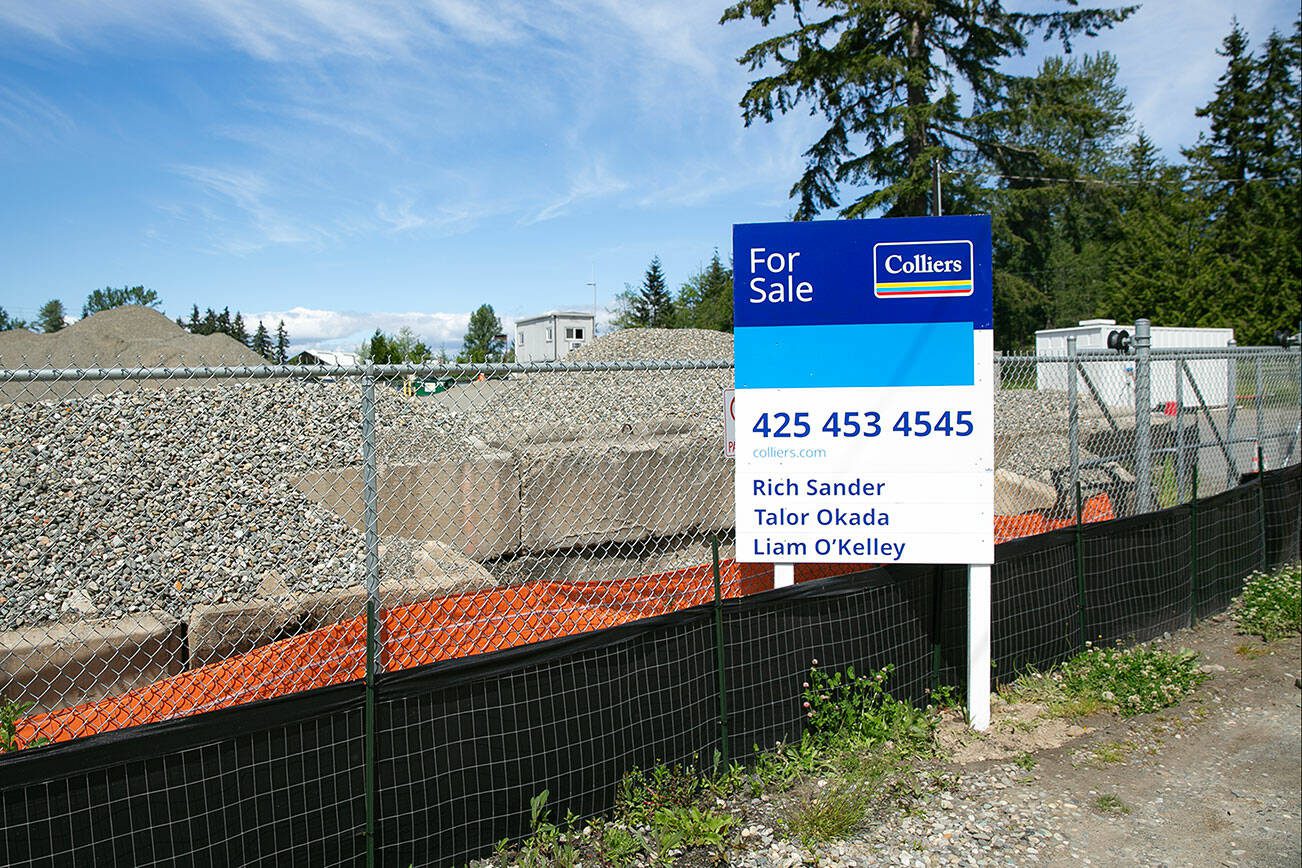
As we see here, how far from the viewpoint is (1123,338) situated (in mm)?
8070

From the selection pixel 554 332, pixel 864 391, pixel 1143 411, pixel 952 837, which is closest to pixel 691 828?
pixel 952 837

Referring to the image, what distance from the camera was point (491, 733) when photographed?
134 inches

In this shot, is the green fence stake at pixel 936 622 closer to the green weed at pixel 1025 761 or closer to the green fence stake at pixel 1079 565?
the green weed at pixel 1025 761

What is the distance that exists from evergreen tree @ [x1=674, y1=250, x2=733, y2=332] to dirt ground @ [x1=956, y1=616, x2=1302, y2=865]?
44.2 m

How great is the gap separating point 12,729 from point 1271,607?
25.8 ft

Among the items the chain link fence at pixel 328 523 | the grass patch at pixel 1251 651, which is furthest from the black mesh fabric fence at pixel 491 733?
the grass patch at pixel 1251 651

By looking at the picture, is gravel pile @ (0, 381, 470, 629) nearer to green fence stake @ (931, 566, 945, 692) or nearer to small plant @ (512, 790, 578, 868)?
small plant @ (512, 790, 578, 868)

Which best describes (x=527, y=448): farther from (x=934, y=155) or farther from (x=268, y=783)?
(x=934, y=155)

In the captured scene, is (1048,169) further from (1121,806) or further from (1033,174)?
(1121,806)

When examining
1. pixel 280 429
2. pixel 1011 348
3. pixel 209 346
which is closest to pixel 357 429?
pixel 280 429

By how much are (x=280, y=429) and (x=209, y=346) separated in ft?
29.4

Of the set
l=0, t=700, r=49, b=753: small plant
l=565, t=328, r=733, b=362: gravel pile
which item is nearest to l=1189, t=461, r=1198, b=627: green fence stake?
l=0, t=700, r=49, b=753: small plant

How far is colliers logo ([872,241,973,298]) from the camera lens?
4535 millimetres

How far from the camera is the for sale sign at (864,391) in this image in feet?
14.9
